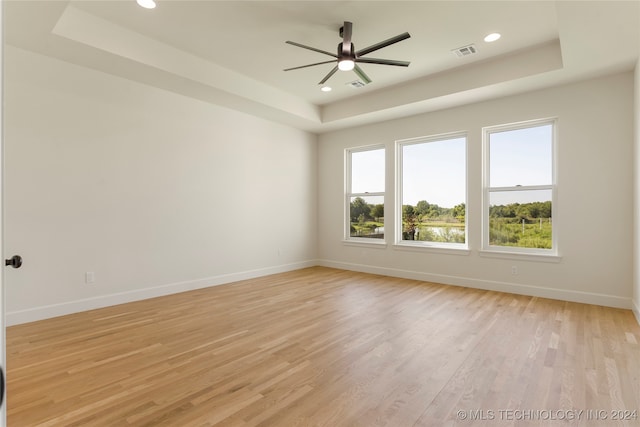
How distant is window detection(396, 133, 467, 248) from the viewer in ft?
17.9

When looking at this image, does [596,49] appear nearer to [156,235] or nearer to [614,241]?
[614,241]

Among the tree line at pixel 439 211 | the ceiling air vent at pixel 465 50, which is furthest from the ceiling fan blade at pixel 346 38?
the tree line at pixel 439 211

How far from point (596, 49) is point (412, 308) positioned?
138 inches

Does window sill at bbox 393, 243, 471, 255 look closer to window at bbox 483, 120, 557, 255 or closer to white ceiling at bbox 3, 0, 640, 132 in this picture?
window at bbox 483, 120, 557, 255

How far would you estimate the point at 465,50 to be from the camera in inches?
158

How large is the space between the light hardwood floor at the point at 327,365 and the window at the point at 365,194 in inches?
101

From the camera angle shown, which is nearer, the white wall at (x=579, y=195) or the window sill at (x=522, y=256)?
the white wall at (x=579, y=195)

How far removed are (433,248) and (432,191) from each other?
3.46 feet

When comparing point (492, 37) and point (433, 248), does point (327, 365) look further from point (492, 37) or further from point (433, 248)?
point (492, 37)

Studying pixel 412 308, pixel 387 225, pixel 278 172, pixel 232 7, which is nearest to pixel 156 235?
pixel 278 172

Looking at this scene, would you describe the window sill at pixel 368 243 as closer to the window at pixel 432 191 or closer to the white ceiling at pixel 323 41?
the window at pixel 432 191

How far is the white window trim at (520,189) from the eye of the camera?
4477mm

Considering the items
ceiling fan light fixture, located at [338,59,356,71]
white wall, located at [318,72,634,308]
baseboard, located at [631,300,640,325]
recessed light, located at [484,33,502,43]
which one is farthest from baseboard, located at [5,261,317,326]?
baseboard, located at [631,300,640,325]

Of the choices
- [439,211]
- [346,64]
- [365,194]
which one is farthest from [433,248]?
[346,64]
